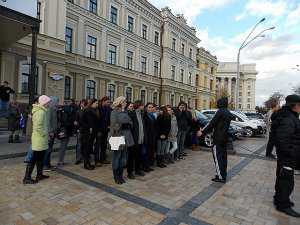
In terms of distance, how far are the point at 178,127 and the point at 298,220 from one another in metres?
Answer: 4.79

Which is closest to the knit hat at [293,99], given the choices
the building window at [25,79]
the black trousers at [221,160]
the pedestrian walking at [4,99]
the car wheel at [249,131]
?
the black trousers at [221,160]

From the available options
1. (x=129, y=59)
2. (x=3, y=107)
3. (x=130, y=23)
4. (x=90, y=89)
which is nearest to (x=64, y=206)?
(x=3, y=107)

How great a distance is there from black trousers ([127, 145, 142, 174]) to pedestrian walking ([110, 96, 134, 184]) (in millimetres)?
305

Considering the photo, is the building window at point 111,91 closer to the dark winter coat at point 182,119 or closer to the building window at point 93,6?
the building window at point 93,6

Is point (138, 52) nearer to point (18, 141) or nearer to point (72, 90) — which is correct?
point (72, 90)

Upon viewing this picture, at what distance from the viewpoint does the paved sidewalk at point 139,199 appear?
4318 millimetres

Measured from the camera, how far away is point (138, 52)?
30.6 m

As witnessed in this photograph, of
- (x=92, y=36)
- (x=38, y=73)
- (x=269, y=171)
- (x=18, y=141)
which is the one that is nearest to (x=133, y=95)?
(x=92, y=36)

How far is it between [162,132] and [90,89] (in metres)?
17.5

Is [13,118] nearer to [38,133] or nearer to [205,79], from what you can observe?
[38,133]

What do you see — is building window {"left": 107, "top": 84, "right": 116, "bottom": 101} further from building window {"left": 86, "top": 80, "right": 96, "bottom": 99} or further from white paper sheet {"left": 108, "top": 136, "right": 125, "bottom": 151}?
white paper sheet {"left": 108, "top": 136, "right": 125, "bottom": 151}

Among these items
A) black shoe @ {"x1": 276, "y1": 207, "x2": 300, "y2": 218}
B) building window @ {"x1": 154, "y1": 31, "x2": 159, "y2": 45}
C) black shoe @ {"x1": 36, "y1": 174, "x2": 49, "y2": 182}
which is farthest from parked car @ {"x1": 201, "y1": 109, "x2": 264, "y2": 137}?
building window @ {"x1": 154, "y1": 31, "x2": 159, "y2": 45}

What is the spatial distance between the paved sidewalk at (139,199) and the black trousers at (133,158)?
0.36 meters

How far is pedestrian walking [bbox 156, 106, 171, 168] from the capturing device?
25.7ft
